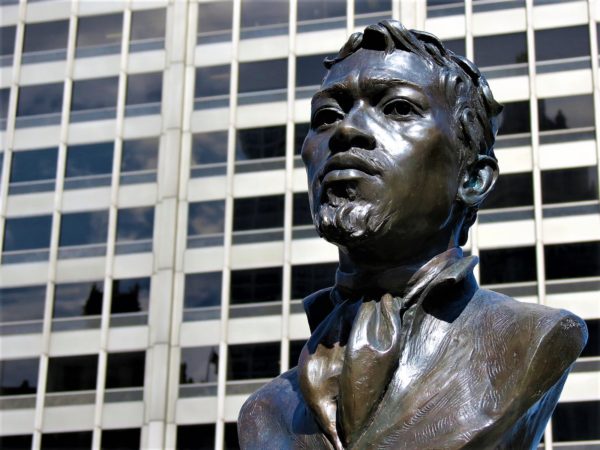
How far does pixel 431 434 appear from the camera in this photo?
3.14 m

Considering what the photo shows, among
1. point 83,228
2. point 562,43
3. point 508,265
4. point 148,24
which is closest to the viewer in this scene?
point 508,265

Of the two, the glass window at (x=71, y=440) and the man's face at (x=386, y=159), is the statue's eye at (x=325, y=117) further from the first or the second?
the glass window at (x=71, y=440)

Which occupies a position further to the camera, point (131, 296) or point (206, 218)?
point (206, 218)

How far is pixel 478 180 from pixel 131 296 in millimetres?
33313

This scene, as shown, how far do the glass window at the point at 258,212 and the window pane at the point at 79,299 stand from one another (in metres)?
5.26

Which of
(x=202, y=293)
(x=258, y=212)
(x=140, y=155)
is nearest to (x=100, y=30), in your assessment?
(x=140, y=155)

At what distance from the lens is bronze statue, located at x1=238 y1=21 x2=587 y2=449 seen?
3211 mm

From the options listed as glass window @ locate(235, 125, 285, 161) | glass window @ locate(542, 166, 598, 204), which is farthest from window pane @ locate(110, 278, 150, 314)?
glass window @ locate(542, 166, 598, 204)

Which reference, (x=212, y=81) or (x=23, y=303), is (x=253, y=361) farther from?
(x=212, y=81)

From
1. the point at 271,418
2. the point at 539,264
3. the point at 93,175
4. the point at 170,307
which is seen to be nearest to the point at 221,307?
the point at 170,307

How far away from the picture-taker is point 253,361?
34.6 metres

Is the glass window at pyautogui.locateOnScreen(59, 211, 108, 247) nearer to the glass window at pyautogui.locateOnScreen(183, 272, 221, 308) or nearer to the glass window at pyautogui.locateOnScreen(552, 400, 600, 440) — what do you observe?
the glass window at pyautogui.locateOnScreen(183, 272, 221, 308)

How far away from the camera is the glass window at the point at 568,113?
34.9 metres

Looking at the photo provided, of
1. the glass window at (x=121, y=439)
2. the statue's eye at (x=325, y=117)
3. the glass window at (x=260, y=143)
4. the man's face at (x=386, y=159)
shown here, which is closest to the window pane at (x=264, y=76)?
the glass window at (x=260, y=143)
